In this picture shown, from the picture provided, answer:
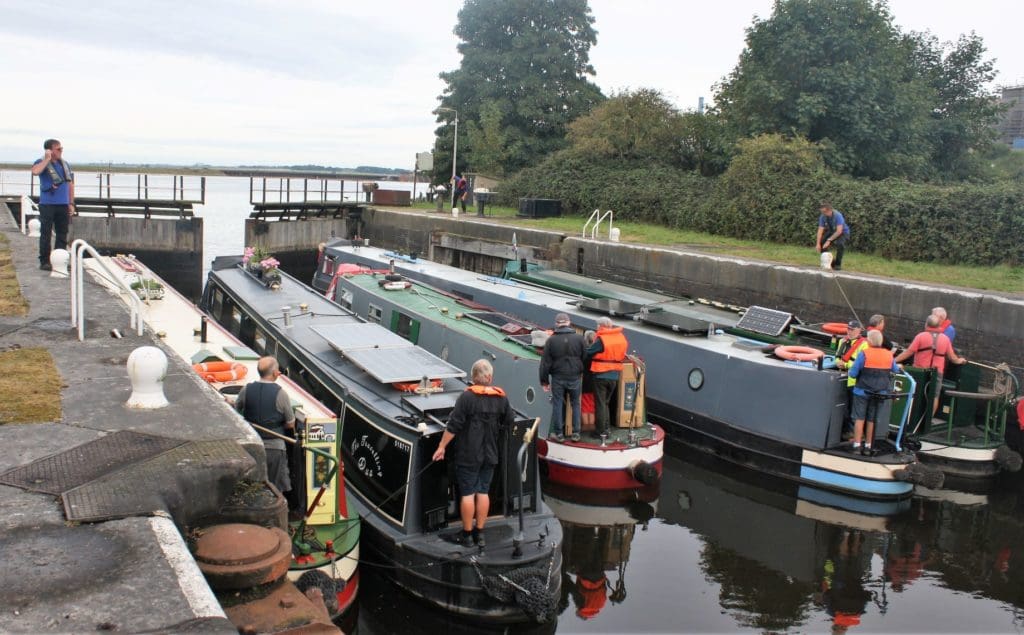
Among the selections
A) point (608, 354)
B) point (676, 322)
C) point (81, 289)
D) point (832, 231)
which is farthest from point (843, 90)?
point (81, 289)

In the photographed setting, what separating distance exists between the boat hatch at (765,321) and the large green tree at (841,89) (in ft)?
49.5

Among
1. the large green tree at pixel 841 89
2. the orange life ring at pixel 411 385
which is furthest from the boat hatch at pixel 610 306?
the large green tree at pixel 841 89

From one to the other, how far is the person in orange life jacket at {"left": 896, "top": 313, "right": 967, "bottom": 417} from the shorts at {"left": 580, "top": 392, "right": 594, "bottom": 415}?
462 centimetres

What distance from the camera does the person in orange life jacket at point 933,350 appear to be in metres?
12.5

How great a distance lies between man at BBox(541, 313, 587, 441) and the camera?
10.6m

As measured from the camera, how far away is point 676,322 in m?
13.5

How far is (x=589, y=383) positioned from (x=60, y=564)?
314 inches

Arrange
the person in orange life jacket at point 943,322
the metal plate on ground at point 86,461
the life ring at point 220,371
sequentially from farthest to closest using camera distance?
the person in orange life jacket at point 943,322
the life ring at point 220,371
the metal plate on ground at point 86,461

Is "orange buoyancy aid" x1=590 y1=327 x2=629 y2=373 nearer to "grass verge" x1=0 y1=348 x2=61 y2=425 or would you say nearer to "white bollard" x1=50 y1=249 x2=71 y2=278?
"grass verge" x1=0 y1=348 x2=61 y2=425

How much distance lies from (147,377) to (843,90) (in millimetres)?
26619

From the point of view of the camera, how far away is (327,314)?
42.7 feet

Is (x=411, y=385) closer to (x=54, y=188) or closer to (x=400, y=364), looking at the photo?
(x=400, y=364)

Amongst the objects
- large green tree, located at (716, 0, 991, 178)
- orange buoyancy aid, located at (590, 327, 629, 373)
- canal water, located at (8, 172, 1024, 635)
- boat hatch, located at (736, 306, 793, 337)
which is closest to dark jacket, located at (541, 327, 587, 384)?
orange buoyancy aid, located at (590, 327, 629, 373)

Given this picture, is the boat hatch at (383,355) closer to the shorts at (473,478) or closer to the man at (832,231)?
the shorts at (473,478)
